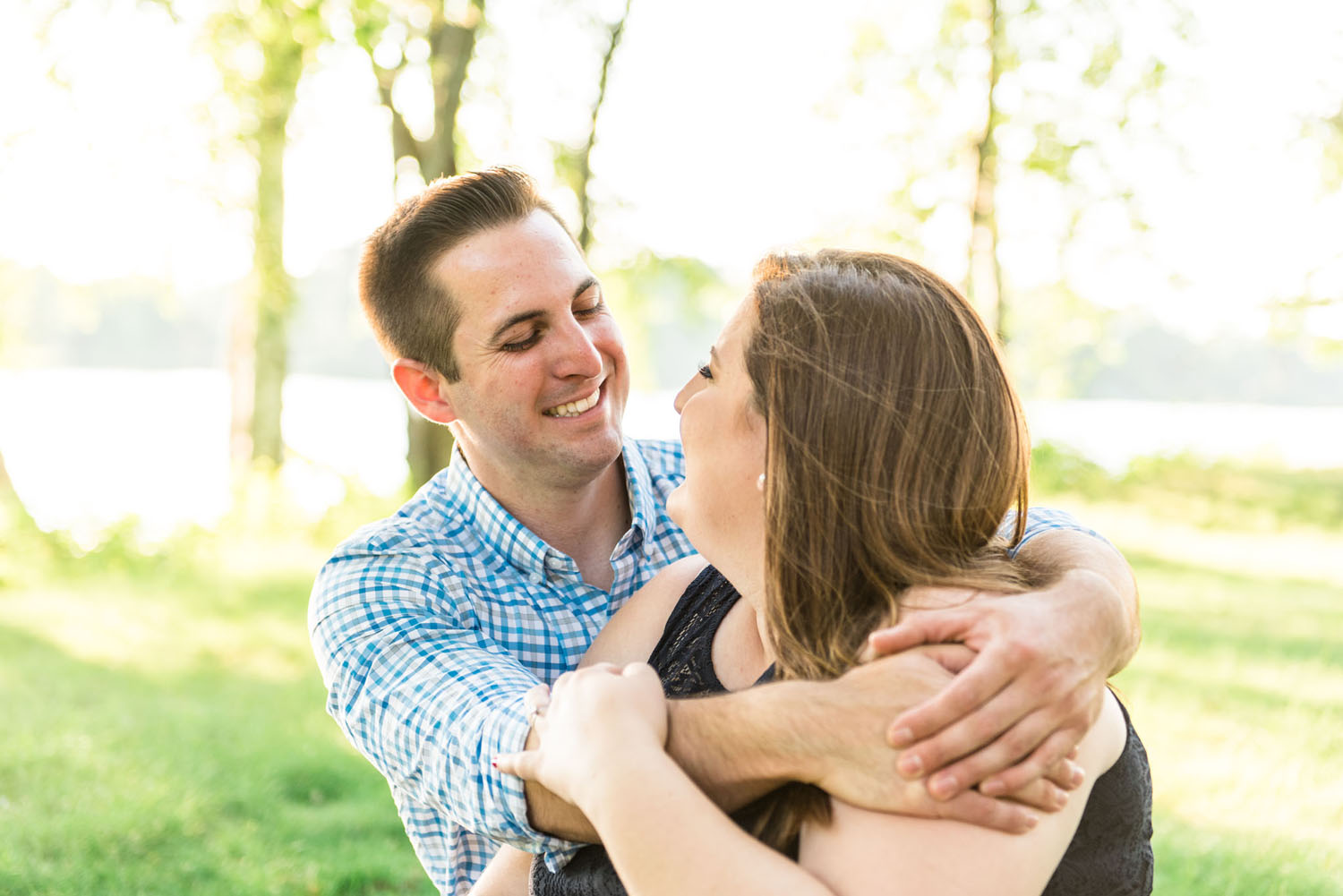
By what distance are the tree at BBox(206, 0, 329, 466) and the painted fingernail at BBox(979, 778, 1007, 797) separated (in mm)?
7546

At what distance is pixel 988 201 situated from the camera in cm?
1841

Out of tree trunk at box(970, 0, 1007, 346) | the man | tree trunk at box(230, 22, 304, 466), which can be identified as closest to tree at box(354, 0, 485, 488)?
tree trunk at box(230, 22, 304, 466)

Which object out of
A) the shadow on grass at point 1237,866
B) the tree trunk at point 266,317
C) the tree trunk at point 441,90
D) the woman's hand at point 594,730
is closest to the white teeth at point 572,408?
the woman's hand at point 594,730

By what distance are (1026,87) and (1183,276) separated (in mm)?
5420

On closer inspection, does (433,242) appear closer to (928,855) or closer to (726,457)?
(726,457)

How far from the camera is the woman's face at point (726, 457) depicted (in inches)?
78.1

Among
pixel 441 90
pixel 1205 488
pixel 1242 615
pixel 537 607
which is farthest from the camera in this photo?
pixel 1205 488

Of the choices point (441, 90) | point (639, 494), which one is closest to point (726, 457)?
point (639, 494)

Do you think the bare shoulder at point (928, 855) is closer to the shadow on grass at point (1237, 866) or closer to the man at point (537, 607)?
the man at point (537, 607)

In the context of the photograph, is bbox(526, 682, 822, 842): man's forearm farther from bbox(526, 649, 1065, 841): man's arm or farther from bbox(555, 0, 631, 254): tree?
bbox(555, 0, 631, 254): tree

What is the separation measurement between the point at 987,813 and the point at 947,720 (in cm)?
14

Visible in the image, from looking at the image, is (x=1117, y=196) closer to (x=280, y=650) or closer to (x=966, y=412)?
(x=280, y=650)

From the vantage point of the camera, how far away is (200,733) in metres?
6.29

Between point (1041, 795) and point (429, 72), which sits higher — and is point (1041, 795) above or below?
below
